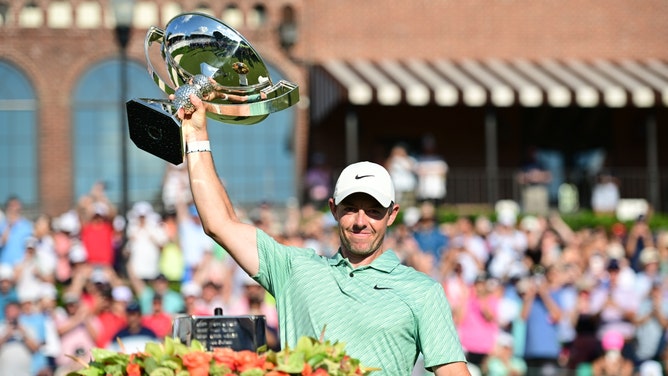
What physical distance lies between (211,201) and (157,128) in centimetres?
30

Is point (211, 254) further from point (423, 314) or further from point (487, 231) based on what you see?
point (423, 314)

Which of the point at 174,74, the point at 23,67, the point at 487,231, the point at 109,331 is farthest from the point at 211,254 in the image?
the point at 23,67

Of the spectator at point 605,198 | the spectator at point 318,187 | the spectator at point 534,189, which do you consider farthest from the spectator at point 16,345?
the spectator at point 605,198

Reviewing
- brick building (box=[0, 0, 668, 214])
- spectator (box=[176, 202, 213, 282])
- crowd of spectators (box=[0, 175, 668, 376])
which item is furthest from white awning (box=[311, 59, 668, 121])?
spectator (box=[176, 202, 213, 282])

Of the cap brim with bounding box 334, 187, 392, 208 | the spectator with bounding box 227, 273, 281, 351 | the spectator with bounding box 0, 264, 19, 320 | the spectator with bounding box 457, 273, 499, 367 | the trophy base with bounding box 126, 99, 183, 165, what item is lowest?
the spectator with bounding box 457, 273, 499, 367

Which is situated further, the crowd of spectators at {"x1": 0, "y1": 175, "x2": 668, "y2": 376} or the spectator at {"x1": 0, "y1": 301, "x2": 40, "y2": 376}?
the crowd of spectators at {"x1": 0, "y1": 175, "x2": 668, "y2": 376}

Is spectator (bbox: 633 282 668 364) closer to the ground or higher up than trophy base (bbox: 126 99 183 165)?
closer to the ground

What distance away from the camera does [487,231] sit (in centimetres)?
1700

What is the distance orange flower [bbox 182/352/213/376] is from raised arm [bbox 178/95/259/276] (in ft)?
2.52

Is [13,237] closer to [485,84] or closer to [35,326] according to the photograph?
[35,326]

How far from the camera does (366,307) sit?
13.2ft

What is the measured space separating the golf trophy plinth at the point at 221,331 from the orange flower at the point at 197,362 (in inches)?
17.1

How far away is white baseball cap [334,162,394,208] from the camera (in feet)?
13.4

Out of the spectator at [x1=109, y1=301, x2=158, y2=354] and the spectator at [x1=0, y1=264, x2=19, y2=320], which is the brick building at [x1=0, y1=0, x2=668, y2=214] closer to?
the spectator at [x1=0, y1=264, x2=19, y2=320]
